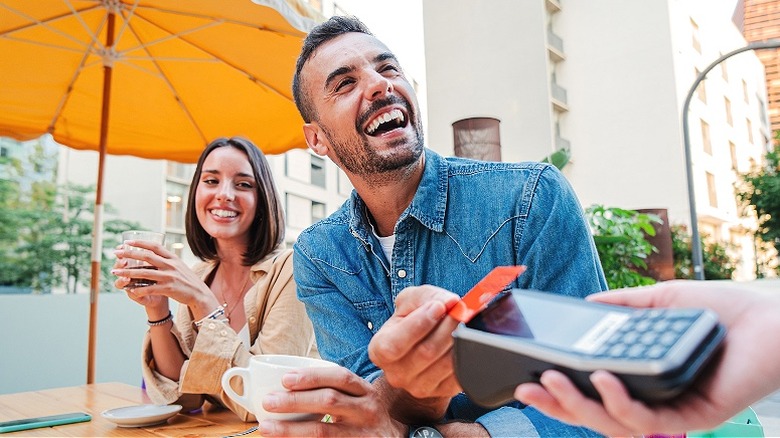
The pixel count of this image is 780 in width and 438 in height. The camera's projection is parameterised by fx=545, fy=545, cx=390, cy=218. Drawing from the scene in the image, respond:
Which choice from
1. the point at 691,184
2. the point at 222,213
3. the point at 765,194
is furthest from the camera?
the point at 765,194

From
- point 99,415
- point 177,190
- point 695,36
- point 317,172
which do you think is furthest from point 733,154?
point 99,415

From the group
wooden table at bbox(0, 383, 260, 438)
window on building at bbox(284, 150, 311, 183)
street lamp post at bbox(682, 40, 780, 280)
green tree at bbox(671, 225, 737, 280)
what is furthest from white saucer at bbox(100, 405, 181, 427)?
window on building at bbox(284, 150, 311, 183)

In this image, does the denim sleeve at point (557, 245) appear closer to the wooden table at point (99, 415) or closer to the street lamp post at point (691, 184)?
the wooden table at point (99, 415)

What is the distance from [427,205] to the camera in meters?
1.17

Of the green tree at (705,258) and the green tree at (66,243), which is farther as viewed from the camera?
the green tree at (705,258)

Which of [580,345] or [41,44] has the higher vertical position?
[41,44]

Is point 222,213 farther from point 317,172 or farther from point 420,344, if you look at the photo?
point 317,172

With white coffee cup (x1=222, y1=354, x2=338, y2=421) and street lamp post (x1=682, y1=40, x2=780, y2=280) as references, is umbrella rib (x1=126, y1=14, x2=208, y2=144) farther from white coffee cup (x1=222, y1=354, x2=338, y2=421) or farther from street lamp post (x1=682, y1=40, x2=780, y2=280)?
street lamp post (x1=682, y1=40, x2=780, y2=280)

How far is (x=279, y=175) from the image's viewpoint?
34.5 feet

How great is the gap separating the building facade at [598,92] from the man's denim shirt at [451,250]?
22.5 ft

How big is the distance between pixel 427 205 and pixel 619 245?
10.2 ft

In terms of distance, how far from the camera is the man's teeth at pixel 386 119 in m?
1.24

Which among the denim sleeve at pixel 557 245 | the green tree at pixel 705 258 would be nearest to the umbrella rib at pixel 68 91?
the denim sleeve at pixel 557 245

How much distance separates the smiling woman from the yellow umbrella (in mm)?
668
